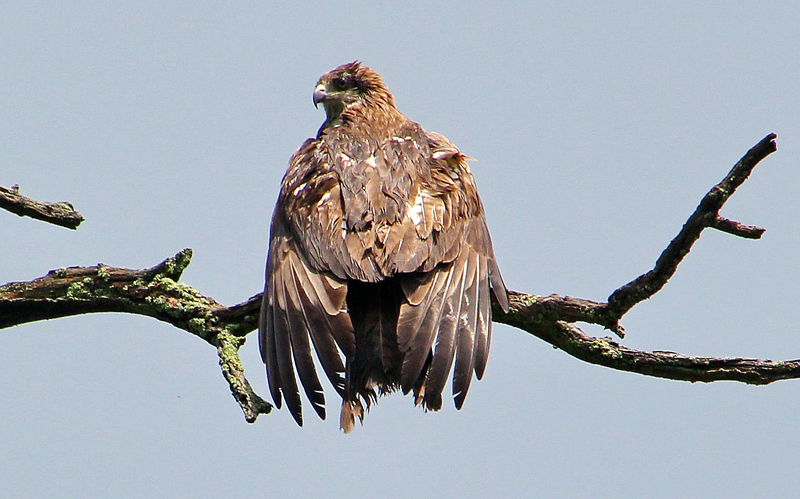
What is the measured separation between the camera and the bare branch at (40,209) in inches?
185

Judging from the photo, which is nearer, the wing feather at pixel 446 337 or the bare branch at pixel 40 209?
the wing feather at pixel 446 337

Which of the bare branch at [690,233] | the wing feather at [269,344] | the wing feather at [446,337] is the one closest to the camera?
the bare branch at [690,233]

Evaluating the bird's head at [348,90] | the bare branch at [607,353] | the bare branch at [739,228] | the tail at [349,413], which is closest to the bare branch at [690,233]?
the bare branch at [739,228]

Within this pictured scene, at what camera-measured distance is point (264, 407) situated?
3.99m

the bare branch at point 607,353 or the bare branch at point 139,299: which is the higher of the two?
the bare branch at point 139,299

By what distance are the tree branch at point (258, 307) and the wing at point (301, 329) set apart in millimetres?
165

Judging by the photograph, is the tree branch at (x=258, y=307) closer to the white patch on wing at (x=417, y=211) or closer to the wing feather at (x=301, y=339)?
the wing feather at (x=301, y=339)

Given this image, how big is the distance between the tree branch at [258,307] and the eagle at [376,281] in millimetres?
202

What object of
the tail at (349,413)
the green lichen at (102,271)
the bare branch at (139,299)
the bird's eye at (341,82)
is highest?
the bird's eye at (341,82)

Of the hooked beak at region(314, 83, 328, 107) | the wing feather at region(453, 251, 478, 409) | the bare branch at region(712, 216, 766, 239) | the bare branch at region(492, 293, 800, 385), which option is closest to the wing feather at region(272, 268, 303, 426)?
the wing feather at region(453, 251, 478, 409)

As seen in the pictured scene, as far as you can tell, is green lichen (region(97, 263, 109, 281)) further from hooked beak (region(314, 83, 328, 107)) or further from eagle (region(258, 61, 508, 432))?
hooked beak (region(314, 83, 328, 107))

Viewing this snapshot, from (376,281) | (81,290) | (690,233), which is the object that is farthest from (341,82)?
(690,233)

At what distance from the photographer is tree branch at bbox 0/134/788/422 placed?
13.1 ft

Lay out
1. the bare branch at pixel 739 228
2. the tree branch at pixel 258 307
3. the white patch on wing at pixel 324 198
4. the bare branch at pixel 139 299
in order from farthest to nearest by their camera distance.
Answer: the white patch on wing at pixel 324 198 < the bare branch at pixel 139 299 < the tree branch at pixel 258 307 < the bare branch at pixel 739 228
